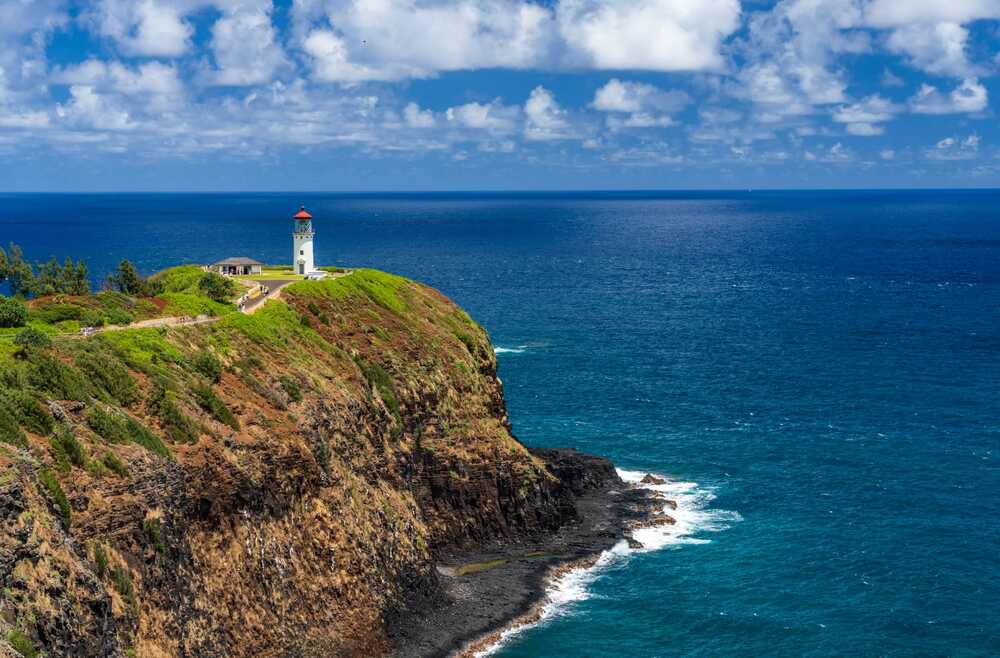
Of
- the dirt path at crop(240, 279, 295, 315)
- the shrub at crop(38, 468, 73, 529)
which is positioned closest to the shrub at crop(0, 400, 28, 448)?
the shrub at crop(38, 468, 73, 529)

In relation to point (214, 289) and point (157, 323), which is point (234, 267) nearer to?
point (214, 289)

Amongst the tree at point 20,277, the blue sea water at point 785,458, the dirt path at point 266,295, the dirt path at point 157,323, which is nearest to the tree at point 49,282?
the tree at point 20,277

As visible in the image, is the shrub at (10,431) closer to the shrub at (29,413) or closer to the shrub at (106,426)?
the shrub at (29,413)

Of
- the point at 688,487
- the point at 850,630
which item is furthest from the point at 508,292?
the point at 850,630

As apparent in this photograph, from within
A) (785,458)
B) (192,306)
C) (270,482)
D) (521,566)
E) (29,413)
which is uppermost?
(192,306)

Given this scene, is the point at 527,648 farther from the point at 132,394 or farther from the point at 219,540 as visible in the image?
the point at 132,394

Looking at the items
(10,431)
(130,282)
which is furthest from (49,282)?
(10,431)
